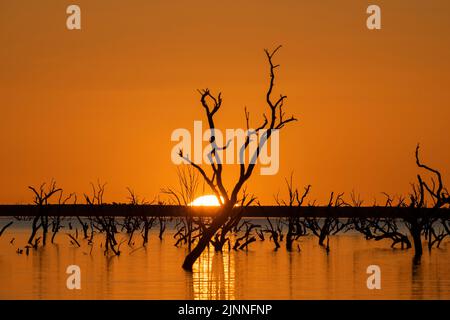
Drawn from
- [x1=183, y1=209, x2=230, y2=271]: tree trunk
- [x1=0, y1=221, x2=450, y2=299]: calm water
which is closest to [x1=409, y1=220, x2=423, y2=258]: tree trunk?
[x1=0, y1=221, x2=450, y2=299]: calm water

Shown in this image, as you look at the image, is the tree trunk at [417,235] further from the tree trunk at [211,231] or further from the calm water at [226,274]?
the tree trunk at [211,231]

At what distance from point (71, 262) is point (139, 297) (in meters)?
11.7

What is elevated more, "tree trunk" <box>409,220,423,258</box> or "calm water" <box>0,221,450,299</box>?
"tree trunk" <box>409,220,423,258</box>

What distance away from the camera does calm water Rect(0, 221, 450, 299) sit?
2559cm

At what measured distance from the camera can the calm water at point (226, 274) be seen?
25.6 m

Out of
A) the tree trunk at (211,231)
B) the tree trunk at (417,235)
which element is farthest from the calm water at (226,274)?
the tree trunk at (211,231)

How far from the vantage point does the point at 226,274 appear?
3105cm

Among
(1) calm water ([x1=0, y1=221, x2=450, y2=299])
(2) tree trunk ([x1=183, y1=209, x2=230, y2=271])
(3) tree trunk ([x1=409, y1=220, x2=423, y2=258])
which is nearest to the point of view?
(1) calm water ([x1=0, y1=221, x2=450, y2=299])

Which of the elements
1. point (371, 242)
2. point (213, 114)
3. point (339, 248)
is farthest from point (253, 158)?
point (371, 242)

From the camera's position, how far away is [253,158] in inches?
1150

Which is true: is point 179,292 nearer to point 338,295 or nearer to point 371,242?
point 338,295

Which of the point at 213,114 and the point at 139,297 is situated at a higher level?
the point at 213,114

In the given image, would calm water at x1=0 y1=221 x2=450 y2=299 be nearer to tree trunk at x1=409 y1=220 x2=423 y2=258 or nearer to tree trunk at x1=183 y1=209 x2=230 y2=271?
tree trunk at x1=409 y1=220 x2=423 y2=258

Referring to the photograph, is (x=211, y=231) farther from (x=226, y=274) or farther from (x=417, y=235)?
(x=417, y=235)
